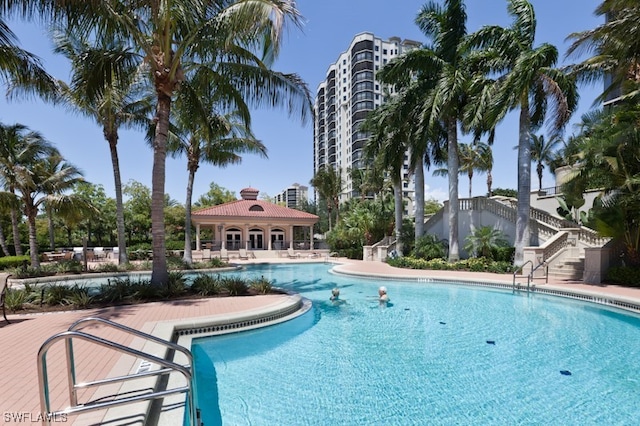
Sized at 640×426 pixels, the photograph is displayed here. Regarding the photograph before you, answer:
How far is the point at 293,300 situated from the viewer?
10.2 metres

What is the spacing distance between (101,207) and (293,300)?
4026 centimetres

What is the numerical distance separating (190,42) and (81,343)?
8551mm

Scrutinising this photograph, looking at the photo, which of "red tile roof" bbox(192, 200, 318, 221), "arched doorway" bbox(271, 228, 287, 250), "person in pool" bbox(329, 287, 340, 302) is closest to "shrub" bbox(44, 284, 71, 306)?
"person in pool" bbox(329, 287, 340, 302)

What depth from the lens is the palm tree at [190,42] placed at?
27.6 feet

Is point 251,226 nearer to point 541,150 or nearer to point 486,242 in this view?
point 486,242

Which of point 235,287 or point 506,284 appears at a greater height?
point 235,287

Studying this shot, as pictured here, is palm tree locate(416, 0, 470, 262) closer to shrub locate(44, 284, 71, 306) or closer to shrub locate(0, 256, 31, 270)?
shrub locate(44, 284, 71, 306)

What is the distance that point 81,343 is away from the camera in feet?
19.5

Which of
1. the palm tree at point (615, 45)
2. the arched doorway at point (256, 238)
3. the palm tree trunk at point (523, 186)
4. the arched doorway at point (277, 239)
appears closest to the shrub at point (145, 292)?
the palm tree trunk at point (523, 186)

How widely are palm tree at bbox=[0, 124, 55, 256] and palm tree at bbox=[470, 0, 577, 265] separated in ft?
79.4

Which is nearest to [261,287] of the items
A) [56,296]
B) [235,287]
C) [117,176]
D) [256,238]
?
[235,287]

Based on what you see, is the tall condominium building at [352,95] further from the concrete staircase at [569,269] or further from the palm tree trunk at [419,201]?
the concrete staircase at [569,269]

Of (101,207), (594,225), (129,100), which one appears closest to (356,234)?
(594,225)

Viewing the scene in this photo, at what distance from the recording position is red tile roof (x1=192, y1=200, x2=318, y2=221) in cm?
3322
